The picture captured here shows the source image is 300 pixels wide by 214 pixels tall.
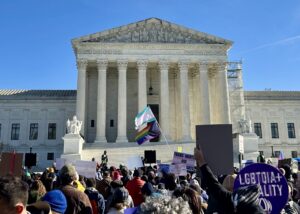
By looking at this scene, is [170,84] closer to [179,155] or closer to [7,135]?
[7,135]

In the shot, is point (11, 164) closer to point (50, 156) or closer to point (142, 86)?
point (142, 86)

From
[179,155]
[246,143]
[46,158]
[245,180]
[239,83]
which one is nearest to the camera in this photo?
[245,180]

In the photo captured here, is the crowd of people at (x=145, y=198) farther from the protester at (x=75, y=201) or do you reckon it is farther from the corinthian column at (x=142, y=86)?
the corinthian column at (x=142, y=86)

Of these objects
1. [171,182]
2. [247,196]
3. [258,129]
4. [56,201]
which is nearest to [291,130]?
[258,129]

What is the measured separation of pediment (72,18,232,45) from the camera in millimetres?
47719

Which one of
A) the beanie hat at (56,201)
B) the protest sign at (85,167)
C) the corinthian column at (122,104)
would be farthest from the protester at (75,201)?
the corinthian column at (122,104)

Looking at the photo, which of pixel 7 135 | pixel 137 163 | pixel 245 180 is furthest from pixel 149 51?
pixel 245 180

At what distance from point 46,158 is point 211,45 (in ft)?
92.3

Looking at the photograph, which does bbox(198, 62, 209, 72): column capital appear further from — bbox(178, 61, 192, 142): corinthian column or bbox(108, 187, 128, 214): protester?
Answer: bbox(108, 187, 128, 214): protester

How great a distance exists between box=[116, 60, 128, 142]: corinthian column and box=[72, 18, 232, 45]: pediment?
3.65 m

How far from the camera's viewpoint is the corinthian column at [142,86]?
4596cm

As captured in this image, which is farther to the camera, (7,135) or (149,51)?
(7,135)

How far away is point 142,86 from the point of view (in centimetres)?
4644

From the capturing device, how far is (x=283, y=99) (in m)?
Answer: 59.0
